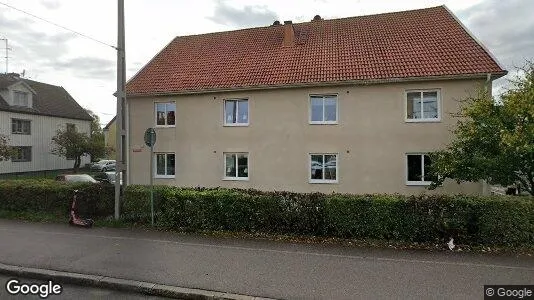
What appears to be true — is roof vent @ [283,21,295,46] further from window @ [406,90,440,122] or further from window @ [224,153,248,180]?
window @ [406,90,440,122]

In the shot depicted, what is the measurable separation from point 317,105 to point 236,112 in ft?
12.1

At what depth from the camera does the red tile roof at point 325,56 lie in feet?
49.8

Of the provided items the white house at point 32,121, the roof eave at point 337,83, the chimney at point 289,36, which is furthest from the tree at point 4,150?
the chimney at point 289,36

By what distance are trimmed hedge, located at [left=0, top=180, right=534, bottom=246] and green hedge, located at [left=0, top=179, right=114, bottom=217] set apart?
90 mm

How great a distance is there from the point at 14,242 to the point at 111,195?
9.69ft

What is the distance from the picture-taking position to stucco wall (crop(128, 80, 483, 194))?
14828 mm

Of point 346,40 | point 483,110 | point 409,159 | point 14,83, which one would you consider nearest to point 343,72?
point 346,40

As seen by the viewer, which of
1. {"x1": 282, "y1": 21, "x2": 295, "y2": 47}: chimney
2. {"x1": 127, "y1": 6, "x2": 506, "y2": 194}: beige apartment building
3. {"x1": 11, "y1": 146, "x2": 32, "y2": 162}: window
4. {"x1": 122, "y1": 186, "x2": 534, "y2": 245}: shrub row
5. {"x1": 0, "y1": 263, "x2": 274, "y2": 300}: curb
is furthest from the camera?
{"x1": 11, "y1": 146, "x2": 32, "y2": 162}: window

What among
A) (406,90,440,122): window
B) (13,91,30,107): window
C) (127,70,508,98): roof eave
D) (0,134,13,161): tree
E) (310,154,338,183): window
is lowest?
(310,154,338,183): window

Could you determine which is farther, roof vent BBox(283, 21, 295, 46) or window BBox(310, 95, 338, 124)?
roof vent BBox(283, 21, 295, 46)

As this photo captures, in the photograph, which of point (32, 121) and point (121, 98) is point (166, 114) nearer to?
point (121, 98)

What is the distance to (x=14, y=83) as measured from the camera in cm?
3084

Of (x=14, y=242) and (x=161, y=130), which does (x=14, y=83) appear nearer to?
(x=161, y=130)

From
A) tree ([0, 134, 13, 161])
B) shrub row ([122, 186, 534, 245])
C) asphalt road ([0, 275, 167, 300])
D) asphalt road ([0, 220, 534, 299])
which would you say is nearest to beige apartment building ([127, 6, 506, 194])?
shrub row ([122, 186, 534, 245])
